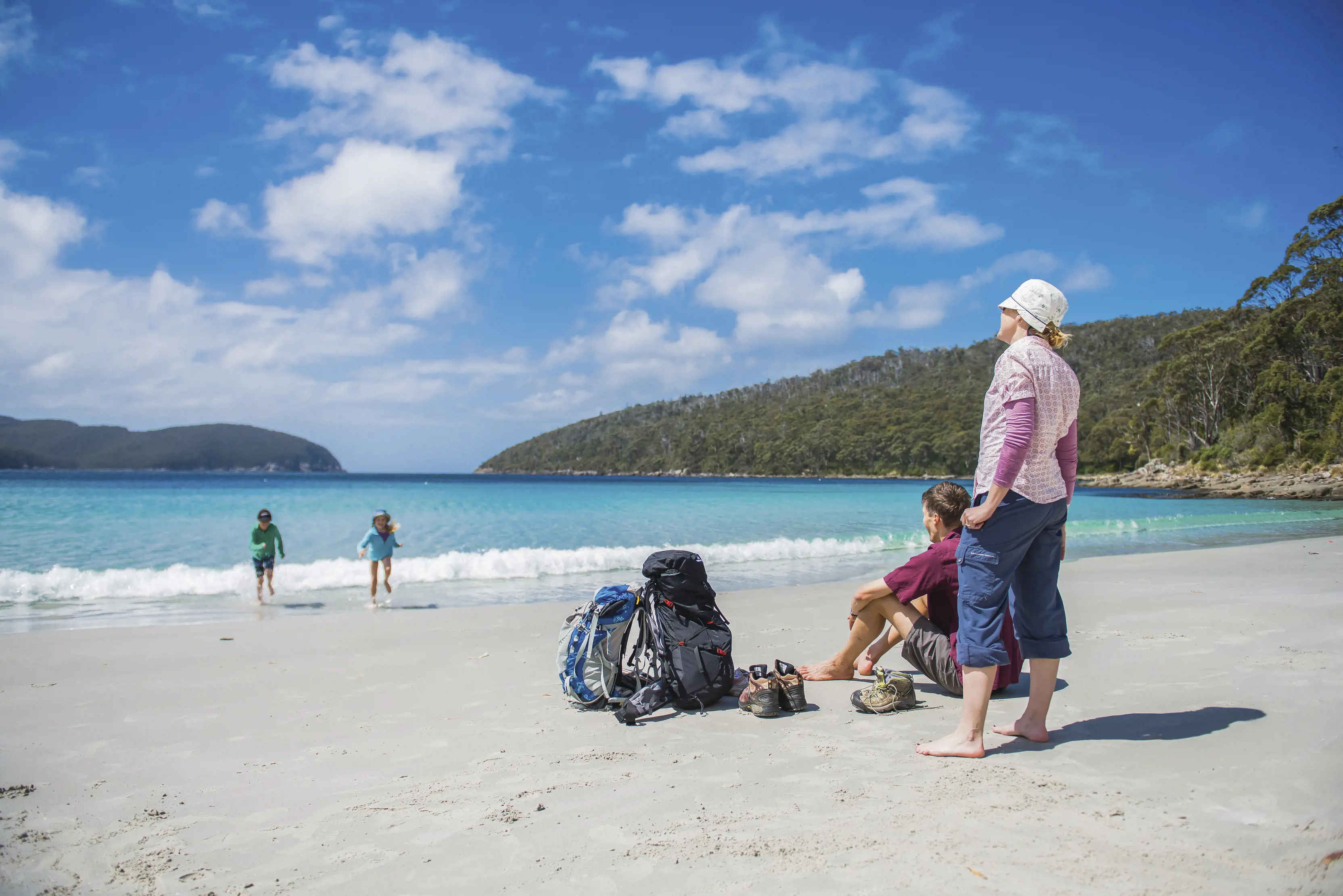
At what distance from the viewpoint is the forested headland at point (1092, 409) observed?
162 feet

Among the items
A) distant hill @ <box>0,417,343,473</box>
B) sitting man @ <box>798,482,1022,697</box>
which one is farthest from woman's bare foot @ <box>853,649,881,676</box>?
distant hill @ <box>0,417,343,473</box>

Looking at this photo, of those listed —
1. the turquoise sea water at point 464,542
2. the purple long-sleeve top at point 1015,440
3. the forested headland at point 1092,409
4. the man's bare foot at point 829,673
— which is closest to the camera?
the purple long-sleeve top at point 1015,440

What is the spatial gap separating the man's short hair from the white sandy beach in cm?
115

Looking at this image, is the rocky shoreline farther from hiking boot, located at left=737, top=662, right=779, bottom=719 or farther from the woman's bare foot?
hiking boot, located at left=737, top=662, right=779, bottom=719

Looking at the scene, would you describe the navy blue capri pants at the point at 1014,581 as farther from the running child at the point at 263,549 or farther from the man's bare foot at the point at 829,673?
the running child at the point at 263,549

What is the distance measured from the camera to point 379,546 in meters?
10.6

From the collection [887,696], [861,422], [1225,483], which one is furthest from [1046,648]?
[861,422]

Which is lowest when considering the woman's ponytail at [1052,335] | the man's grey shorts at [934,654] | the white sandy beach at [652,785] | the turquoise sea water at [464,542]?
the turquoise sea water at [464,542]

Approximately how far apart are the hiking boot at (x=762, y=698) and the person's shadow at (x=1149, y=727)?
130 centimetres

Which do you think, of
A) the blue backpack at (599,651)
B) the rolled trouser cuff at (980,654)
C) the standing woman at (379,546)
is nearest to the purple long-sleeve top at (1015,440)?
the rolled trouser cuff at (980,654)

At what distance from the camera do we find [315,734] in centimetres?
443

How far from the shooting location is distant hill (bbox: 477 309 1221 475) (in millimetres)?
102500

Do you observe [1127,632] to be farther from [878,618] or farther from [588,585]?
[588,585]

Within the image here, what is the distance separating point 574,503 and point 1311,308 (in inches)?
2020
